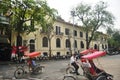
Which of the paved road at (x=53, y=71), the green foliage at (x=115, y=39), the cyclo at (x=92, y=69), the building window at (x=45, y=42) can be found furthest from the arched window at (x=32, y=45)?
the green foliage at (x=115, y=39)

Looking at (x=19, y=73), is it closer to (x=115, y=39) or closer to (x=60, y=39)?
(x=60, y=39)

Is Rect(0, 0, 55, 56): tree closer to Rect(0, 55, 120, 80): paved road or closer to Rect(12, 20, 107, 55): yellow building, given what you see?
Rect(12, 20, 107, 55): yellow building

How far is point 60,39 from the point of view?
51.6m

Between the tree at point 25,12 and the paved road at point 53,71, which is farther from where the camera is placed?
the tree at point 25,12

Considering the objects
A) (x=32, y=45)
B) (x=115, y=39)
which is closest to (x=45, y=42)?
(x=32, y=45)

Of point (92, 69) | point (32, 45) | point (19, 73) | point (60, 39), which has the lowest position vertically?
point (19, 73)

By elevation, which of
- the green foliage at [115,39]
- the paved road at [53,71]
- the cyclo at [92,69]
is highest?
the green foliage at [115,39]

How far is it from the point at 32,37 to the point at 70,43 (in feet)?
47.4

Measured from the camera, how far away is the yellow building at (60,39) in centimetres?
4347

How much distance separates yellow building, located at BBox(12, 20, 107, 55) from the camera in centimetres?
4347

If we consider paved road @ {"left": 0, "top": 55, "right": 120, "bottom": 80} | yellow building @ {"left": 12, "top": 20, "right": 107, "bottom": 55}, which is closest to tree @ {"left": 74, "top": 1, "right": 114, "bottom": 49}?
yellow building @ {"left": 12, "top": 20, "right": 107, "bottom": 55}

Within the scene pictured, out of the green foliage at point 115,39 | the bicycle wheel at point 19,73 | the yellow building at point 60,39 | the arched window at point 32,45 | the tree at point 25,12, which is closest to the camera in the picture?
the bicycle wheel at point 19,73

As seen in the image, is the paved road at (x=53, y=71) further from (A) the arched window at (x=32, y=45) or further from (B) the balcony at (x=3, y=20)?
(A) the arched window at (x=32, y=45)

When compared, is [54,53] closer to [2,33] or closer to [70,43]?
[70,43]
